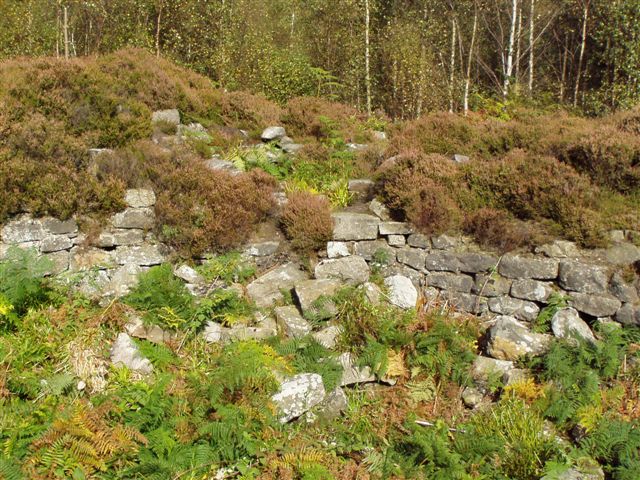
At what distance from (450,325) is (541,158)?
2.98m

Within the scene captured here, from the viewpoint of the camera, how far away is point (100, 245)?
Result: 271 inches

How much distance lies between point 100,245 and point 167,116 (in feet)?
11.3

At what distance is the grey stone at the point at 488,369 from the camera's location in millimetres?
5641

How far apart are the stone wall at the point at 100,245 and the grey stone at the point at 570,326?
16.9ft

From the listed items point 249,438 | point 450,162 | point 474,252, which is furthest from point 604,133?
point 249,438

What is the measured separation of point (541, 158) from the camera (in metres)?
7.37

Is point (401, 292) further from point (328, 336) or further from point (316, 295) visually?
point (328, 336)

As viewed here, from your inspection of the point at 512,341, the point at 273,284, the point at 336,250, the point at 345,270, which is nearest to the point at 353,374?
the point at 345,270

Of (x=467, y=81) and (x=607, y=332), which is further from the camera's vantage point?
(x=467, y=81)

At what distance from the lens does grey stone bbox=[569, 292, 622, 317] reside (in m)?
6.20

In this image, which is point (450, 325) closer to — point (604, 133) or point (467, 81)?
point (604, 133)

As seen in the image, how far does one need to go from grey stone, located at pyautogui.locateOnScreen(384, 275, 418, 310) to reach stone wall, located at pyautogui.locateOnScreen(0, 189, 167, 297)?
10.4 feet

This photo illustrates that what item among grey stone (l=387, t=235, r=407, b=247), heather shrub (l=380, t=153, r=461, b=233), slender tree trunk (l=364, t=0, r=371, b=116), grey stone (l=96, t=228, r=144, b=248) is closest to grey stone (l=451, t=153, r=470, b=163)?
heather shrub (l=380, t=153, r=461, b=233)

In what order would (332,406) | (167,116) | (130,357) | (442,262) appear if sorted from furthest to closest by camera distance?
(167,116) → (442,262) → (130,357) → (332,406)
